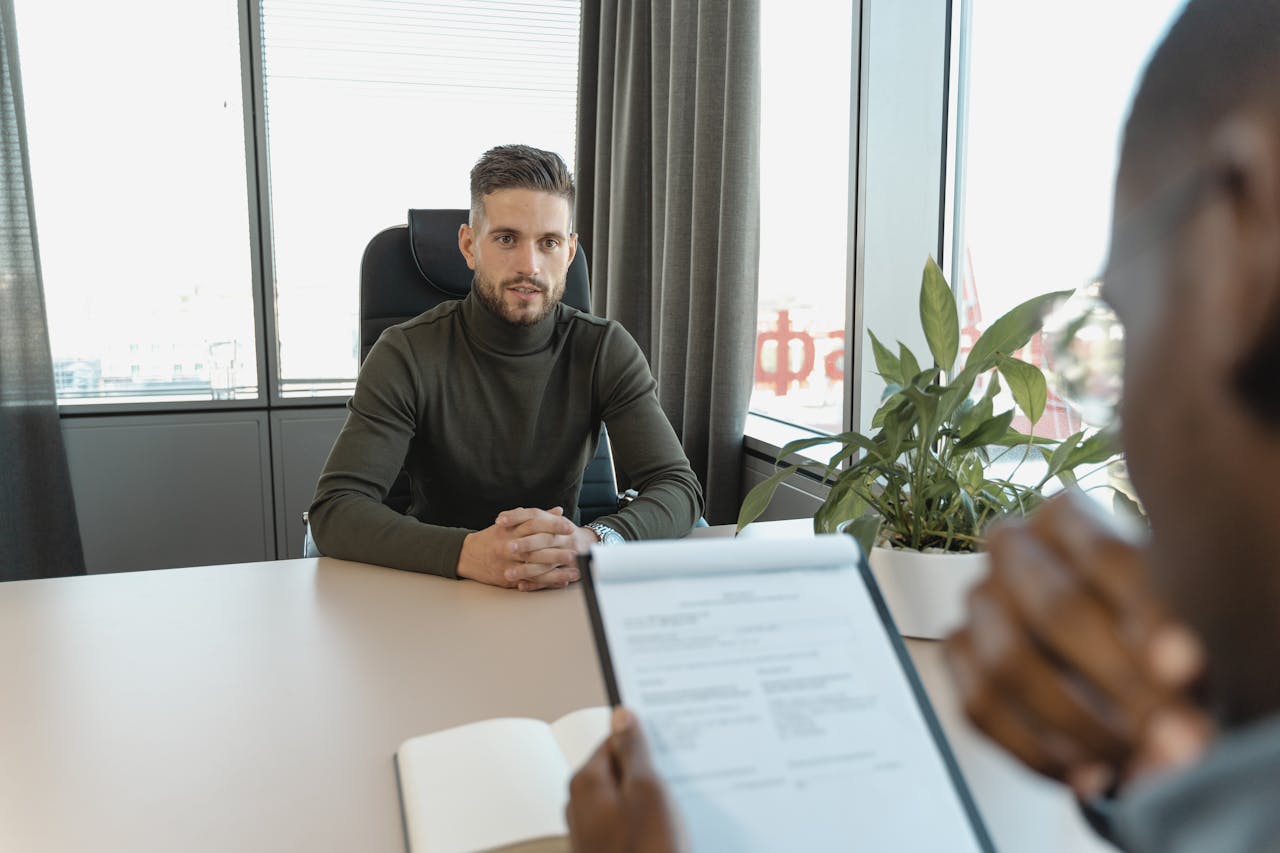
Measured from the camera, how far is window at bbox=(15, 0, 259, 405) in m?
3.09

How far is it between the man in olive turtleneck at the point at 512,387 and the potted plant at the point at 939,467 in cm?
62

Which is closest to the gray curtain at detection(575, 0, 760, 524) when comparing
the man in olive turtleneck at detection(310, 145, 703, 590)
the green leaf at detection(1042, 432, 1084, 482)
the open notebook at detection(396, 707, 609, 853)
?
the man in olive turtleneck at detection(310, 145, 703, 590)

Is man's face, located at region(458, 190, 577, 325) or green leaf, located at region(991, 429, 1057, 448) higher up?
man's face, located at region(458, 190, 577, 325)

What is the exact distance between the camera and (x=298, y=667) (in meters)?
1.00

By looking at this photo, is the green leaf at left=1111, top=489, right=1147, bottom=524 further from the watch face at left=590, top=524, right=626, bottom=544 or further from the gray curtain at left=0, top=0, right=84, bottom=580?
the gray curtain at left=0, top=0, right=84, bottom=580

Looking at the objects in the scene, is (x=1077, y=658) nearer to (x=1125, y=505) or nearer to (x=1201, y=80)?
(x=1201, y=80)

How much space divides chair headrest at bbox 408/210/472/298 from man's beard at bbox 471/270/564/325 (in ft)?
0.98

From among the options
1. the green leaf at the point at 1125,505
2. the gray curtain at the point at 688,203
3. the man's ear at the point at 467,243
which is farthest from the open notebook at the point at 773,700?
the gray curtain at the point at 688,203

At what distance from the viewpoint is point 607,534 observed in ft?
4.91

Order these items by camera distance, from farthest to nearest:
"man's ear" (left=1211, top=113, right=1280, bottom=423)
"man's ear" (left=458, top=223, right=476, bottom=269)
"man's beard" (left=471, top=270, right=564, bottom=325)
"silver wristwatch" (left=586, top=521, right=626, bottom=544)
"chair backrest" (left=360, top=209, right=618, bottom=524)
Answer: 1. "chair backrest" (left=360, top=209, right=618, bottom=524)
2. "man's ear" (left=458, top=223, right=476, bottom=269)
3. "man's beard" (left=471, top=270, right=564, bottom=325)
4. "silver wristwatch" (left=586, top=521, right=626, bottom=544)
5. "man's ear" (left=1211, top=113, right=1280, bottom=423)

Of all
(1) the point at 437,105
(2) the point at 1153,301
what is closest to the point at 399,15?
(1) the point at 437,105

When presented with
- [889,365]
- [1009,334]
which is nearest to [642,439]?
[889,365]

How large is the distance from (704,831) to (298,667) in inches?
24.8

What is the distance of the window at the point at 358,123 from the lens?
3350mm
